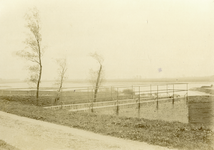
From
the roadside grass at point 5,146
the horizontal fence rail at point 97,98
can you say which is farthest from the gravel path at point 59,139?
the horizontal fence rail at point 97,98

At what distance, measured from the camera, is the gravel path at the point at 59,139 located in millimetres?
6477

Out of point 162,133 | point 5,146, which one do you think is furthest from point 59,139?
point 162,133

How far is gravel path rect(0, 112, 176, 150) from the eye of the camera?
648 cm

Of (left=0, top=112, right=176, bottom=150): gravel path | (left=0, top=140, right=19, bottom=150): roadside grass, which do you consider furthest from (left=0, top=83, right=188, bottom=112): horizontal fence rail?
(left=0, top=140, right=19, bottom=150): roadside grass

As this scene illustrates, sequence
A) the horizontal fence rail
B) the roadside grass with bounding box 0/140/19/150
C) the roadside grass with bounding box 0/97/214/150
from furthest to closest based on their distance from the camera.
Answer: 1. the horizontal fence rail
2. the roadside grass with bounding box 0/97/214/150
3. the roadside grass with bounding box 0/140/19/150

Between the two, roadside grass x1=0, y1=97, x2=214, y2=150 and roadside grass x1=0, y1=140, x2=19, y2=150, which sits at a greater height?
roadside grass x1=0, y1=97, x2=214, y2=150

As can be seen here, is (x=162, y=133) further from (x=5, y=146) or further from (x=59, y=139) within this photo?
(x=5, y=146)

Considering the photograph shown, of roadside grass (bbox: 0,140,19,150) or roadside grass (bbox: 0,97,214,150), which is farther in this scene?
roadside grass (bbox: 0,97,214,150)

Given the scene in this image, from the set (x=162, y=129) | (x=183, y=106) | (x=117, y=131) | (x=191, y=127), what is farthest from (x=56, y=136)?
(x=183, y=106)

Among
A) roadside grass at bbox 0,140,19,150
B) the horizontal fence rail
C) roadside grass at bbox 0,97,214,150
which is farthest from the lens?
the horizontal fence rail

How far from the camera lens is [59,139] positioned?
730cm

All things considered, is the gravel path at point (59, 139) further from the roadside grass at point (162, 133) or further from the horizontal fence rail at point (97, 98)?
the horizontal fence rail at point (97, 98)

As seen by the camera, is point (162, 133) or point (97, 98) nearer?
A: point (162, 133)

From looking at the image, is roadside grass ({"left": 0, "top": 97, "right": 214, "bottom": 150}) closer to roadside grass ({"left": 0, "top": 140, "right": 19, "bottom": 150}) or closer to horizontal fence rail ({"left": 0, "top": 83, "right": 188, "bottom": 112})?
roadside grass ({"left": 0, "top": 140, "right": 19, "bottom": 150})
